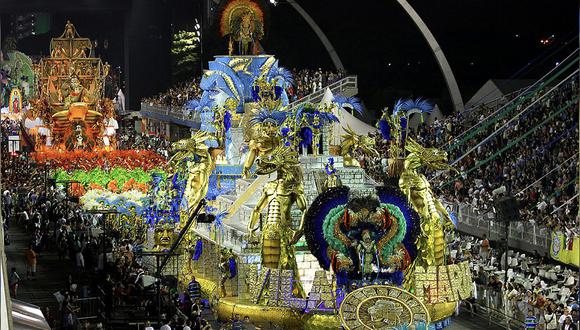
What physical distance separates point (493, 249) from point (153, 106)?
39608 mm

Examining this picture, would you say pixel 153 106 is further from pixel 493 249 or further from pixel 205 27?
pixel 493 249

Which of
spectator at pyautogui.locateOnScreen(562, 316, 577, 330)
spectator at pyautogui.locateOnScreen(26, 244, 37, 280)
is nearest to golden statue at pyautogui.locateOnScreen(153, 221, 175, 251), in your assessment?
spectator at pyautogui.locateOnScreen(26, 244, 37, 280)

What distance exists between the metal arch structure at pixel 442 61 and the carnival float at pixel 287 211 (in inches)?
384

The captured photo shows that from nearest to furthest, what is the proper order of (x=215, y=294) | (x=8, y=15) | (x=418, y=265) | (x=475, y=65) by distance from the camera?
1. (x=418, y=265)
2. (x=215, y=294)
3. (x=475, y=65)
4. (x=8, y=15)

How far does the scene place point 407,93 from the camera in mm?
51000

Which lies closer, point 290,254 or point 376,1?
point 290,254

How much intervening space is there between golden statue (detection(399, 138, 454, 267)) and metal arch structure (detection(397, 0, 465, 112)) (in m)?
21.1

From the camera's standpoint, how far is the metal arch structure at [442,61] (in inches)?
1708

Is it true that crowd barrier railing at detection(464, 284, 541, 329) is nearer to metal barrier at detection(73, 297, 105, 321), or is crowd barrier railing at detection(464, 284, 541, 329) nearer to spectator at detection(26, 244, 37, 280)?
metal barrier at detection(73, 297, 105, 321)

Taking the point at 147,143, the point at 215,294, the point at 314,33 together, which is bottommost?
the point at 215,294

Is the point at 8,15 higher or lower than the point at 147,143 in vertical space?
higher

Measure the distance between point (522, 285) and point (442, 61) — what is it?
23052 mm

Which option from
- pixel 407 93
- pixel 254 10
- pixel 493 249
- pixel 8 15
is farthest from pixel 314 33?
pixel 493 249

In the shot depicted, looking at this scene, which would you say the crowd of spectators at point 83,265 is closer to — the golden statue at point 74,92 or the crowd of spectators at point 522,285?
the crowd of spectators at point 522,285
